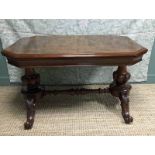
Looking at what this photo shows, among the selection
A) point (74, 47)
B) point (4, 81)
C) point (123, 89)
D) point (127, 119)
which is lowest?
point (4, 81)

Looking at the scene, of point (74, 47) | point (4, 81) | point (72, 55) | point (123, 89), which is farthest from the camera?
point (4, 81)

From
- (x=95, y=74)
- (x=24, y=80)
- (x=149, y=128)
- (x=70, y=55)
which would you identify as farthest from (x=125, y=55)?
(x=95, y=74)

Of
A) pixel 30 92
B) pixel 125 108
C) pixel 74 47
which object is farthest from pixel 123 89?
pixel 30 92

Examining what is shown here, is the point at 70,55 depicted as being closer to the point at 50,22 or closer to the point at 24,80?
the point at 24,80

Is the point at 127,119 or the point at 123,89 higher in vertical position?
the point at 123,89

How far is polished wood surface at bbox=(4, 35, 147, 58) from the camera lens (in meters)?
1.23

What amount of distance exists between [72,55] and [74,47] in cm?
14

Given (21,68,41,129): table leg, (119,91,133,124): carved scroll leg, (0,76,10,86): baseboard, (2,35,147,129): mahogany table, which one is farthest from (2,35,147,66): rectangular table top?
(0,76,10,86): baseboard

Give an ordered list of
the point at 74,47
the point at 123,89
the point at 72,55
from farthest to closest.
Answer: the point at 123,89 → the point at 74,47 → the point at 72,55

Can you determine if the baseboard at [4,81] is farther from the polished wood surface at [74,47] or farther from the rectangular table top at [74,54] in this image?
the rectangular table top at [74,54]

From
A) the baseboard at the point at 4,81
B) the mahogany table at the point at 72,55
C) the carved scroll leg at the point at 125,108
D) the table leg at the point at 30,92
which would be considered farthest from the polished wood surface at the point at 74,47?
the baseboard at the point at 4,81

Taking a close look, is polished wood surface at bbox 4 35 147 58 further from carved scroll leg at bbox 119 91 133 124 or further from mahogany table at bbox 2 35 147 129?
carved scroll leg at bbox 119 91 133 124

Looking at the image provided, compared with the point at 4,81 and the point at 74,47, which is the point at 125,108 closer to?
the point at 74,47

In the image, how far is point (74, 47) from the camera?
4.42 feet
